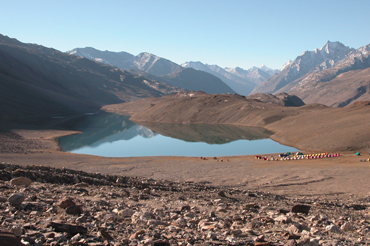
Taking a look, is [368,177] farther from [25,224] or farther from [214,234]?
[25,224]

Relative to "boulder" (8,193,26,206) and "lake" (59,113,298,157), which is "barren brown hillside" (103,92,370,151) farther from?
"boulder" (8,193,26,206)

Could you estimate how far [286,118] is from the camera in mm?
92938

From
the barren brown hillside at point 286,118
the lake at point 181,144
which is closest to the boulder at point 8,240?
the lake at point 181,144

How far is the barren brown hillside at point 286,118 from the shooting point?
55.8 m

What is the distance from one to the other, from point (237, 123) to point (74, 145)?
5775 cm

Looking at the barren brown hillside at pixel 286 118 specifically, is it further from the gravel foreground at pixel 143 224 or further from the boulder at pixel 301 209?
the gravel foreground at pixel 143 224

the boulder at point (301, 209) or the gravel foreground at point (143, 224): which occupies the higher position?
the gravel foreground at point (143, 224)

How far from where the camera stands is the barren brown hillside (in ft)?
183

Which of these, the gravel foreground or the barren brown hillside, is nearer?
the gravel foreground

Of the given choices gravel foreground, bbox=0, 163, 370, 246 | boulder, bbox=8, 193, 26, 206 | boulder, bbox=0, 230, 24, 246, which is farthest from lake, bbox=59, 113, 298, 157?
boulder, bbox=0, 230, 24, 246

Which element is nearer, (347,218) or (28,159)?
(347,218)

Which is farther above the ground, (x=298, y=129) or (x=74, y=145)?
(x=298, y=129)

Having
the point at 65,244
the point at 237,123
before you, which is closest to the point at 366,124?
→ the point at 237,123

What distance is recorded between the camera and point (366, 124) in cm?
5731
